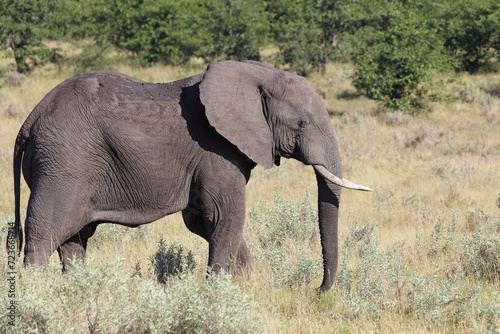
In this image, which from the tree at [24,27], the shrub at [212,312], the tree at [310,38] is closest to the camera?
the shrub at [212,312]

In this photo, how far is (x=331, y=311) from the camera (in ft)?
14.9

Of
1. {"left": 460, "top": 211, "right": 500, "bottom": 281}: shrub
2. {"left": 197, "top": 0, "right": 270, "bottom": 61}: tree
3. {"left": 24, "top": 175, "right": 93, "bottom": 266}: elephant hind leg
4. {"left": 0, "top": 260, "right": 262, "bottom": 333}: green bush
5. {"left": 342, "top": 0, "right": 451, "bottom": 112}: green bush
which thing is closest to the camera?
{"left": 0, "top": 260, "right": 262, "bottom": 333}: green bush

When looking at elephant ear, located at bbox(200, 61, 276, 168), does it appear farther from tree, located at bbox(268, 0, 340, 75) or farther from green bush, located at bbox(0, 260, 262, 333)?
tree, located at bbox(268, 0, 340, 75)

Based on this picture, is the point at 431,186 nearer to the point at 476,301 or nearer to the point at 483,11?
the point at 476,301

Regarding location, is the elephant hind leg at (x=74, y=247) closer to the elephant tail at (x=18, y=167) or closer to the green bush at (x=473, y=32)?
the elephant tail at (x=18, y=167)

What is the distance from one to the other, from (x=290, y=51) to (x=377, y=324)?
17.2 metres

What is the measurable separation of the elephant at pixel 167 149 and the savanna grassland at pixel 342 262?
0.45 m

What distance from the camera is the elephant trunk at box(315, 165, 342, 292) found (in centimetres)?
488

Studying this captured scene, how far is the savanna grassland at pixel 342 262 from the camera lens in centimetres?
361

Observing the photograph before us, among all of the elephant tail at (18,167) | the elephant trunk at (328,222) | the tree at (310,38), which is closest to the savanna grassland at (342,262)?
the elephant trunk at (328,222)

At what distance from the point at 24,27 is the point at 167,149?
16.8 meters

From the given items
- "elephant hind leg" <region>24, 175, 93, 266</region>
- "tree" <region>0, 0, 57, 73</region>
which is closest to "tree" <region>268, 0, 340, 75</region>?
"tree" <region>0, 0, 57, 73</region>

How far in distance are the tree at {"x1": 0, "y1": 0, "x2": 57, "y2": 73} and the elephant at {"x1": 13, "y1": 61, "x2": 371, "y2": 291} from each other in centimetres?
1627

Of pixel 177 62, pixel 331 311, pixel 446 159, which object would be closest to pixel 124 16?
pixel 177 62
